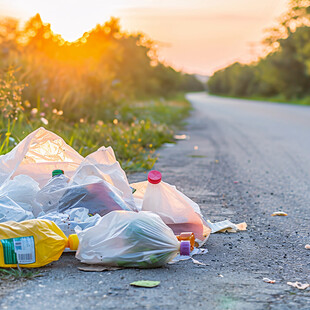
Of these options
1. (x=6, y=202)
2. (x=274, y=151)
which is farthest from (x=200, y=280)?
(x=274, y=151)

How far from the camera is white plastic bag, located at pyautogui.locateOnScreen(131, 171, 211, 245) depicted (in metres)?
3.34

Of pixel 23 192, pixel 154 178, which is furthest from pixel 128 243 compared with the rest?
pixel 23 192

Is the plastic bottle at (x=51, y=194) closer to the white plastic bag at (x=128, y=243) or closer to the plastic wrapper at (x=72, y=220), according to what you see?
the plastic wrapper at (x=72, y=220)

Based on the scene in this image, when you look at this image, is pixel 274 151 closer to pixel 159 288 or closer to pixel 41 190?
pixel 41 190

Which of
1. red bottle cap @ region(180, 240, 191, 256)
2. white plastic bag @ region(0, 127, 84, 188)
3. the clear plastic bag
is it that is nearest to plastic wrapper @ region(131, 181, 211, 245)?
the clear plastic bag

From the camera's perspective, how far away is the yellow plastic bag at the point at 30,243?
2646mm

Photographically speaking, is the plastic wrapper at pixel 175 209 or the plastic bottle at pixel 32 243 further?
the plastic wrapper at pixel 175 209

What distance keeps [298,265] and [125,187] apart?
128cm

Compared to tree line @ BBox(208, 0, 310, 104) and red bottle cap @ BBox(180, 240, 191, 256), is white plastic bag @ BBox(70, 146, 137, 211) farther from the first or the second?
tree line @ BBox(208, 0, 310, 104)

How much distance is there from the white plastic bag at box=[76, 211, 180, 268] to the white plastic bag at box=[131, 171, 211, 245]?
1.85ft

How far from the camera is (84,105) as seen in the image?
10062 mm

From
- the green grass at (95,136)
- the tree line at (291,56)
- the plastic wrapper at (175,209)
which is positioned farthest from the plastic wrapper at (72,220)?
the tree line at (291,56)

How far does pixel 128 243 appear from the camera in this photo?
2.71m

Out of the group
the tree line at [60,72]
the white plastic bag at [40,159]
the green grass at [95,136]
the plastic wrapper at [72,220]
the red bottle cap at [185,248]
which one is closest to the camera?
the red bottle cap at [185,248]
